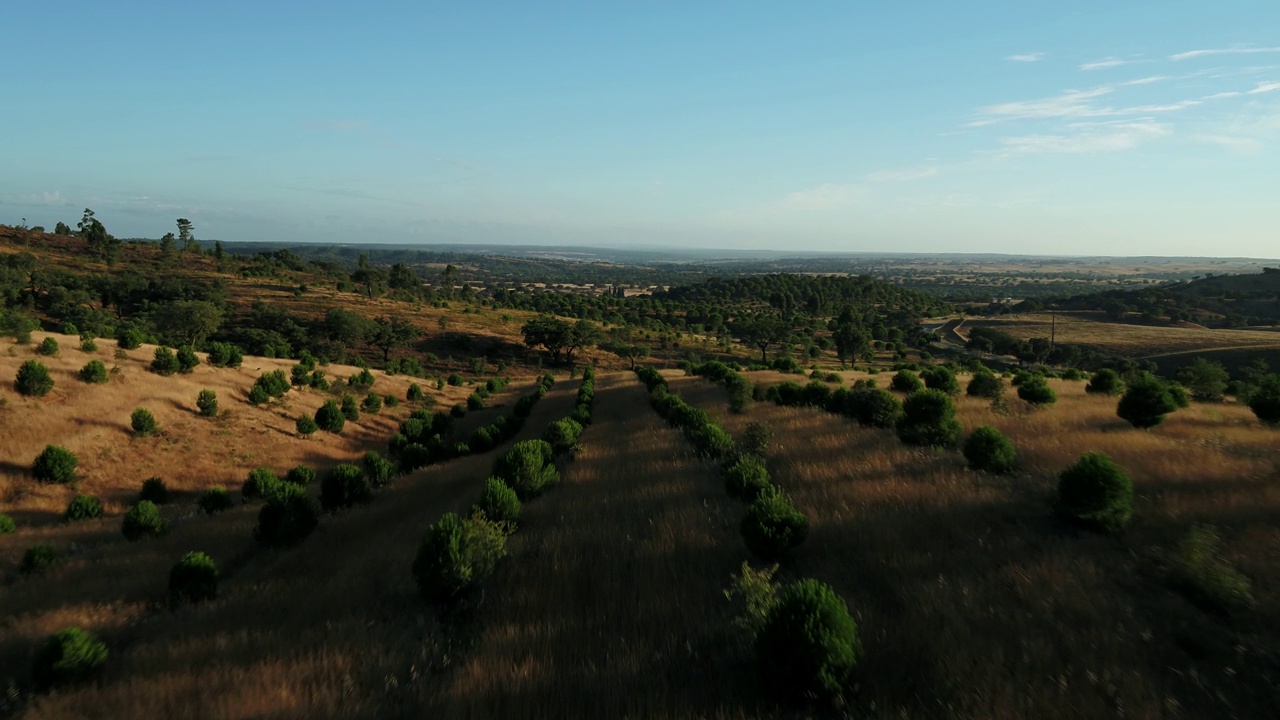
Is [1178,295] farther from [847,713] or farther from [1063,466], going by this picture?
[847,713]

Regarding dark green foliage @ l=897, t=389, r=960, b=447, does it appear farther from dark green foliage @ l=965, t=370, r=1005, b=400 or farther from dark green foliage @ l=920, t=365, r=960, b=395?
dark green foliage @ l=920, t=365, r=960, b=395

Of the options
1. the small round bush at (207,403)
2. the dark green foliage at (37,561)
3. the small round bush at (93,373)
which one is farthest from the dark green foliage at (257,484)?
the small round bush at (93,373)

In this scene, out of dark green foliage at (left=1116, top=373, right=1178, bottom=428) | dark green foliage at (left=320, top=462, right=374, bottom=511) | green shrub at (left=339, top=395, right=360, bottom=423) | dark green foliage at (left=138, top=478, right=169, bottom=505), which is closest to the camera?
dark green foliage at (left=1116, top=373, right=1178, bottom=428)

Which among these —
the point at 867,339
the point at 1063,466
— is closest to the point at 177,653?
the point at 1063,466

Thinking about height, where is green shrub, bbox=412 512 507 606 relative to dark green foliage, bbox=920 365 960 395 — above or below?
below

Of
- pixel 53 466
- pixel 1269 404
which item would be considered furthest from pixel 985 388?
pixel 53 466

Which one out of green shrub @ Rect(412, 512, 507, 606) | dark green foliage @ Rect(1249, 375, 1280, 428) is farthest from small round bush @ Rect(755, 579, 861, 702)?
dark green foliage @ Rect(1249, 375, 1280, 428)

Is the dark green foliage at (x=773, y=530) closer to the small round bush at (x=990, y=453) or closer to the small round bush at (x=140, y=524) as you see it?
the small round bush at (x=990, y=453)
